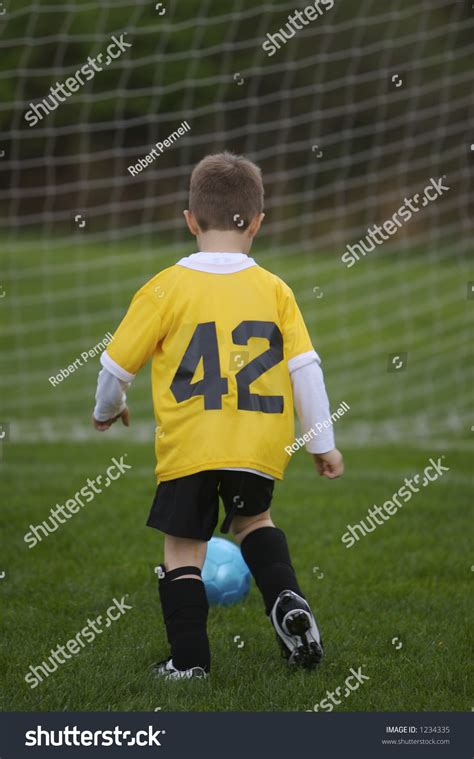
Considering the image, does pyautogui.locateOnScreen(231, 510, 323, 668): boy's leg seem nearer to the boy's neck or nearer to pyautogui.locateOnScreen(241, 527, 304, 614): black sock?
pyautogui.locateOnScreen(241, 527, 304, 614): black sock

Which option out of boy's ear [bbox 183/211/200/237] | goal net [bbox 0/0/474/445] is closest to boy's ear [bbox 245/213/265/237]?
boy's ear [bbox 183/211/200/237]

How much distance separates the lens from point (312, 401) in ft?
9.77

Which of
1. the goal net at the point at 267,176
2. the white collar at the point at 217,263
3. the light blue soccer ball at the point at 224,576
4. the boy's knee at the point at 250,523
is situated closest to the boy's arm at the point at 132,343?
the white collar at the point at 217,263

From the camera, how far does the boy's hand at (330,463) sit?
3027 millimetres

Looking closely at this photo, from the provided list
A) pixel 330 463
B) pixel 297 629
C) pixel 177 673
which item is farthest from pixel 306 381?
pixel 177 673

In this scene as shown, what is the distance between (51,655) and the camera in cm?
316

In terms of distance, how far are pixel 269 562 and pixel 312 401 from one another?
48 cm

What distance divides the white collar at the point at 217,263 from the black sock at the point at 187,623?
837 millimetres

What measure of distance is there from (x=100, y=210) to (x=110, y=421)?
629cm

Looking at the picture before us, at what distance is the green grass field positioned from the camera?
116 inches

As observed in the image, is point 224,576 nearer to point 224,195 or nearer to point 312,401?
point 312,401

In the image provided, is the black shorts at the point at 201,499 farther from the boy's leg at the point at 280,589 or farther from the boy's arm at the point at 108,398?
the boy's arm at the point at 108,398

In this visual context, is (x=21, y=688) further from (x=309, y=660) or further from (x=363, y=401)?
(x=363, y=401)

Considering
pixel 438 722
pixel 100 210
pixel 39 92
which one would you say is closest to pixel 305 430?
pixel 438 722
